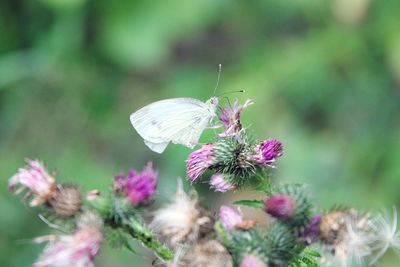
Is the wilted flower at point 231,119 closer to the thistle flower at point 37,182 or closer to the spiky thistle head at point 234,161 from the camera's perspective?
the spiky thistle head at point 234,161

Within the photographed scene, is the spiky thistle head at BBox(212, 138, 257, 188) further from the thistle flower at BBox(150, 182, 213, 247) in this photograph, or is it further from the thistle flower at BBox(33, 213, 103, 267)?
the thistle flower at BBox(33, 213, 103, 267)

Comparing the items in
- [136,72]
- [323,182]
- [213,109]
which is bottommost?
[323,182]

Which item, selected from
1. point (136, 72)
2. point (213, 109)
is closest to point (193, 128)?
point (213, 109)

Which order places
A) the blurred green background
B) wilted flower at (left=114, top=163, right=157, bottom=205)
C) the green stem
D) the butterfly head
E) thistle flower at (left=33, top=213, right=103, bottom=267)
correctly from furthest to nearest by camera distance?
the blurred green background, the butterfly head, wilted flower at (left=114, top=163, right=157, bottom=205), the green stem, thistle flower at (left=33, top=213, right=103, bottom=267)

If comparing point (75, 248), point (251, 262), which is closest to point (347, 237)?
point (251, 262)

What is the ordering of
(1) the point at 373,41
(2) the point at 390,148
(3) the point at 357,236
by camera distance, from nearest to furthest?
(3) the point at 357,236 → (2) the point at 390,148 → (1) the point at 373,41

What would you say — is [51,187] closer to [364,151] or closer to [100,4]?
[364,151]

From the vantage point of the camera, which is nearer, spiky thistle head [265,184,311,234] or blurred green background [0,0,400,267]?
spiky thistle head [265,184,311,234]

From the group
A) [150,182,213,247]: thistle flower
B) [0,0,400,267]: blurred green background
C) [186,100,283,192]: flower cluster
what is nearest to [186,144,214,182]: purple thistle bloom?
[186,100,283,192]: flower cluster
